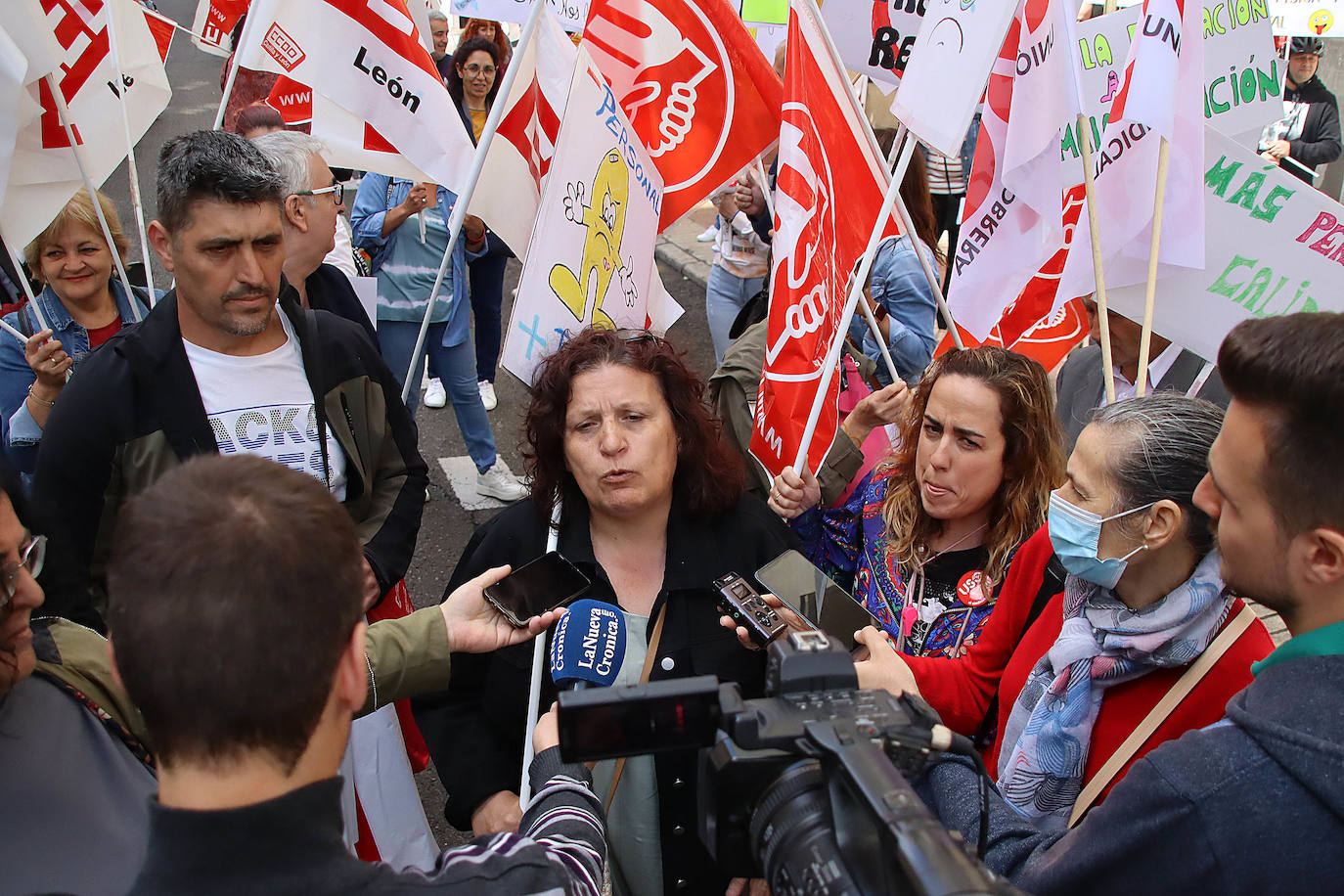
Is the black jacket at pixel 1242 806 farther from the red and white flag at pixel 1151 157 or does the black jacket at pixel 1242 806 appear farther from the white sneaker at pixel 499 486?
the white sneaker at pixel 499 486

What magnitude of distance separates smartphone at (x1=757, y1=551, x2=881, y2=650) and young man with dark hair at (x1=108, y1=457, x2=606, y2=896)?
0.99 meters

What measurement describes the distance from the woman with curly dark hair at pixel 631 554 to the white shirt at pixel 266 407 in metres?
0.53

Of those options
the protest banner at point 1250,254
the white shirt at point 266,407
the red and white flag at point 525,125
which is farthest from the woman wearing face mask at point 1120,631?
the red and white flag at point 525,125

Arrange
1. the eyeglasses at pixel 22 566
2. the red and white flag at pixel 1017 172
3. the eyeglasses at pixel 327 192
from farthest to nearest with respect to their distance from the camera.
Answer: the eyeglasses at pixel 327 192 < the red and white flag at pixel 1017 172 < the eyeglasses at pixel 22 566

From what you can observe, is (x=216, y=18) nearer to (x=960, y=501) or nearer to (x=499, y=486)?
(x=499, y=486)

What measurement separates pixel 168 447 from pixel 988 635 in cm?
191

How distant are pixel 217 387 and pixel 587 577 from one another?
1046mm

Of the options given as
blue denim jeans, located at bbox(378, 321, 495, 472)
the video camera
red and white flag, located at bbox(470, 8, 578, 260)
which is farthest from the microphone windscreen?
blue denim jeans, located at bbox(378, 321, 495, 472)

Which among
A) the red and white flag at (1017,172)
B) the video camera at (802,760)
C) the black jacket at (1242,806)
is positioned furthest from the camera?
the red and white flag at (1017,172)

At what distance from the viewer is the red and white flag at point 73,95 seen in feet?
9.71

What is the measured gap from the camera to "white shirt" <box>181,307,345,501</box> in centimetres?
240

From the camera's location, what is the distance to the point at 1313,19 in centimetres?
742

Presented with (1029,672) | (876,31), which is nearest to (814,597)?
(1029,672)

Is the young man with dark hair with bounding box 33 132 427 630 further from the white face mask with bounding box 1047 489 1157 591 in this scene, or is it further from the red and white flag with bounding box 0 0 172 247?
the white face mask with bounding box 1047 489 1157 591
